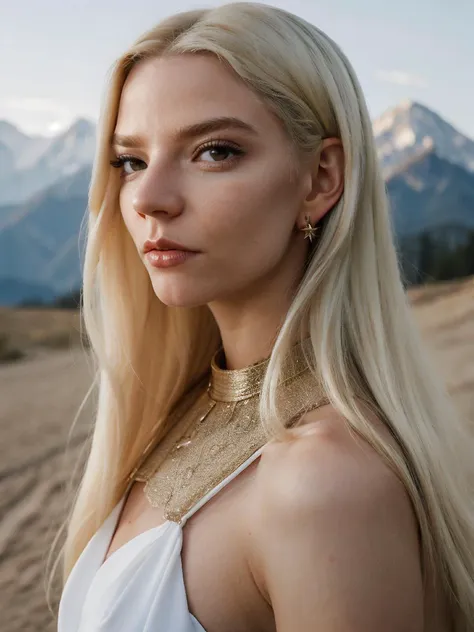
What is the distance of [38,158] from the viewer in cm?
191

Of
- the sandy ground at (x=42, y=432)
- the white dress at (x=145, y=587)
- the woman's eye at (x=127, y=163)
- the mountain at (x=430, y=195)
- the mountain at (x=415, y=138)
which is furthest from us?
the mountain at (x=430, y=195)

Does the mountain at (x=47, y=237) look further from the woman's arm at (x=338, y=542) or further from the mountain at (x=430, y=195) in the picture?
the woman's arm at (x=338, y=542)

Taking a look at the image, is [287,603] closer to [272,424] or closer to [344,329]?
[272,424]

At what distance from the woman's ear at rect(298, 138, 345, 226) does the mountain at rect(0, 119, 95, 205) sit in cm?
103

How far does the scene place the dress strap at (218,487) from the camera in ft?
2.67

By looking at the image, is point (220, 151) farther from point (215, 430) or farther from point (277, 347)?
point (215, 430)

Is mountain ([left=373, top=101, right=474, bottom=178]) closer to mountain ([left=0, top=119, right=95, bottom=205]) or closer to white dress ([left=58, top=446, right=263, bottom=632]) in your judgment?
mountain ([left=0, top=119, right=95, bottom=205])

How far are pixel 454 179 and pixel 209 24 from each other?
157 centimetres

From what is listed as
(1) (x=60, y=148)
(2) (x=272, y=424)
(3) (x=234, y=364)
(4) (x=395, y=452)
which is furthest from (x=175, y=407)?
(1) (x=60, y=148)

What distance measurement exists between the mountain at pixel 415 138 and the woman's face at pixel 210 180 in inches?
46.2

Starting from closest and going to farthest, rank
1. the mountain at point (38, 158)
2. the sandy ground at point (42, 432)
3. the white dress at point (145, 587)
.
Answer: the white dress at point (145, 587)
the sandy ground at point (42, 432)
the mountain at point (38, 158)

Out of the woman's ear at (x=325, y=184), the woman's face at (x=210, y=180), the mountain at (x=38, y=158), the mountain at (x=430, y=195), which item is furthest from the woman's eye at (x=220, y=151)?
the mountain at (x=430, y=195)

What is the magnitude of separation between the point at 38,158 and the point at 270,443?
1.41m

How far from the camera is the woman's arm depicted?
63cm
